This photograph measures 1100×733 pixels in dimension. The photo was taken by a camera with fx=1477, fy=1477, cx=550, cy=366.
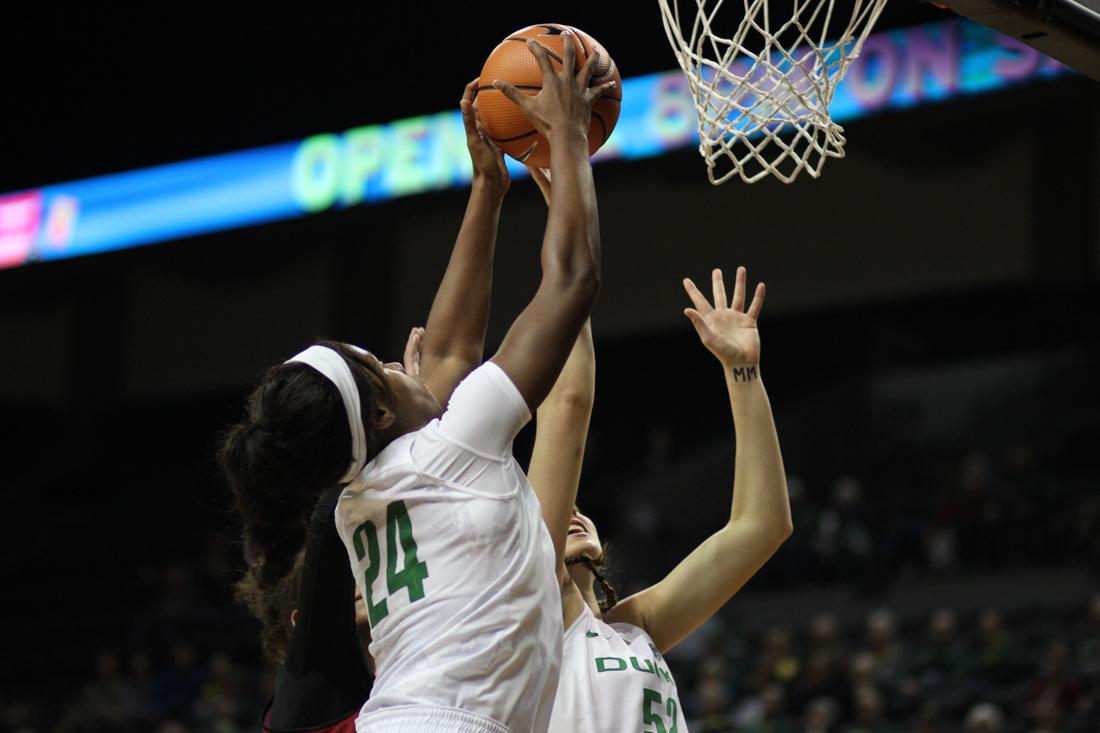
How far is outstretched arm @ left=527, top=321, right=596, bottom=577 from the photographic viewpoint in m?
2.36

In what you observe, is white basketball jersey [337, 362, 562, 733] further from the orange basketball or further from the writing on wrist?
the writing on wrist

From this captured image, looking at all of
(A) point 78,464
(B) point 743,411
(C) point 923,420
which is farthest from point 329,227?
(B) point 743,411

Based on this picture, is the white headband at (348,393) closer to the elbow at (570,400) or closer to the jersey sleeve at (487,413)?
the jersey sleeve at (487,413)

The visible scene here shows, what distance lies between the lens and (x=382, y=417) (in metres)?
1.99

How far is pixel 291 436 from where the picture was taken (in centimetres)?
188

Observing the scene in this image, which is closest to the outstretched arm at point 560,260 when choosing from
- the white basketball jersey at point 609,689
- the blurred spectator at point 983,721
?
the white basketball jersey at point 609,689

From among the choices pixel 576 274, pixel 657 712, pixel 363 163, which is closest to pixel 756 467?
pixel 657 712

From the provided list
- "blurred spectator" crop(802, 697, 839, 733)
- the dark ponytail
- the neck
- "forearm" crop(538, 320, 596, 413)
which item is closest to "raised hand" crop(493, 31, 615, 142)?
the dark ponytail

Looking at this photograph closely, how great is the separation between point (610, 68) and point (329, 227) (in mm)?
11079

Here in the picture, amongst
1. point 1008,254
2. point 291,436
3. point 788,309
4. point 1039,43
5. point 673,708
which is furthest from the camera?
point 788,309

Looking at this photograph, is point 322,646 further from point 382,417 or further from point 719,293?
point 719,293

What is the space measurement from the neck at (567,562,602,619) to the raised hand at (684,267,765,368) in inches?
18.6

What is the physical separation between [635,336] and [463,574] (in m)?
12.2

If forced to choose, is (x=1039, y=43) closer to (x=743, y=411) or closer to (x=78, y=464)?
(x=743, y=411)
